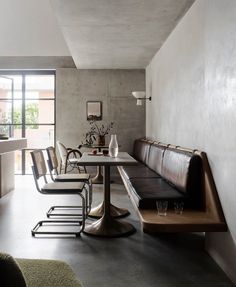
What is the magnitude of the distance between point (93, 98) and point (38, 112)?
1.52 metres

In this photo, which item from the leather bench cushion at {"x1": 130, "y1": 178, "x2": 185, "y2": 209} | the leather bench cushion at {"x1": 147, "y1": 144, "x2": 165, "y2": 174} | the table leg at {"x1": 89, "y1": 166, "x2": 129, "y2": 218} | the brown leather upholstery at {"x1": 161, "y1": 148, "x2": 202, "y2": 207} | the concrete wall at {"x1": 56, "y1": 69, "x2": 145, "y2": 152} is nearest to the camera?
the leather bench cushion at {"x1": 130, "y1": 178, "x2": 185, "y2": 209}

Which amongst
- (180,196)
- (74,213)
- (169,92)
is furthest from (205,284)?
(169,92)

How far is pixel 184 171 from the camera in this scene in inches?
119

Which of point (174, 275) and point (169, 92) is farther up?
point (169, 92)

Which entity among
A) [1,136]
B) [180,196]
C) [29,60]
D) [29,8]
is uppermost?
[29,8]

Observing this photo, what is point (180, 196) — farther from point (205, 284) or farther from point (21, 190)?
point (21, 190)

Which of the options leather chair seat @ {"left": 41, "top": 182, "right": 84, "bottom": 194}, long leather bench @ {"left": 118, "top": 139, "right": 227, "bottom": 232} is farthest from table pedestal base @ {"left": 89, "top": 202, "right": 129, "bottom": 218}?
leather chair seat @ {"left": 41, "top": 182, "right": 84, "bottom": 194}

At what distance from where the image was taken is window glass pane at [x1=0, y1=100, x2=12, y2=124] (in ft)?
26.8

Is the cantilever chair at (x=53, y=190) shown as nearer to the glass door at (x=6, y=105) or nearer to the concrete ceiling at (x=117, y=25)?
the concrete ceiling at (x=117, y=25)

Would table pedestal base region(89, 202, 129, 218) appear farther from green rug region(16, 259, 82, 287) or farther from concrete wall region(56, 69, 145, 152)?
concrete wall region(56, 69, 145, 152)

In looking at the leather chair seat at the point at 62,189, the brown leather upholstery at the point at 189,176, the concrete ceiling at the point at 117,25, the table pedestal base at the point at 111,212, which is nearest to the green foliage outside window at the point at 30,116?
the concrete ceiling at the point at 117,25

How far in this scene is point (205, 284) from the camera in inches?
89.3

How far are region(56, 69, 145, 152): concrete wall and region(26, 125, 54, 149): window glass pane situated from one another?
54cm

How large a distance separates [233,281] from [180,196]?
81cm
